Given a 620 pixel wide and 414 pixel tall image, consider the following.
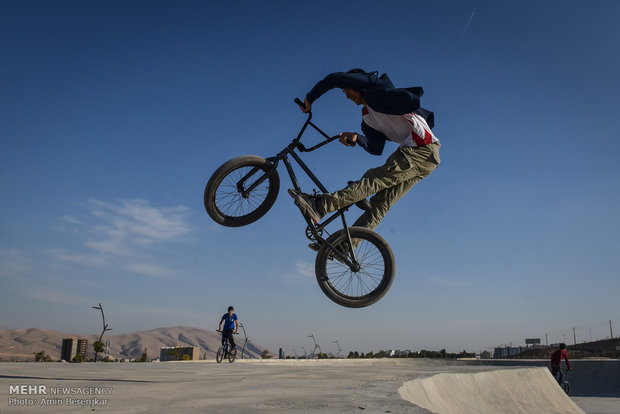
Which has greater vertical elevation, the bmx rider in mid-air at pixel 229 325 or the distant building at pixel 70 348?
the bmx rider in mid-air at pixel 229 325

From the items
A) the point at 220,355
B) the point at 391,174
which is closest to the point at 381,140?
the point at 391,174

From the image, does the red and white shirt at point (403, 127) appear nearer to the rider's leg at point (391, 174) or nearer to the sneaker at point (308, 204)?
the rider's leg at point (391, 174)

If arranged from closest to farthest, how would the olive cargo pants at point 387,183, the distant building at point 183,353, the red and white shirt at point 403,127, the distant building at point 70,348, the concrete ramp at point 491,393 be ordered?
the olive cargo pants at point 387,183 < the concrete ramp at point 491,393 < the red and white shirt at point 403,127 < the distant building at point 70,348 < the distant building at point 183,353

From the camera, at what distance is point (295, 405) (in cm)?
390

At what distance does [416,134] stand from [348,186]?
1399 millimetres

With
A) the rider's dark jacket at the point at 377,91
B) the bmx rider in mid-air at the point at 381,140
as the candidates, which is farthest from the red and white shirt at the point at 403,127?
the rider's dark jacket at the point at 377,91

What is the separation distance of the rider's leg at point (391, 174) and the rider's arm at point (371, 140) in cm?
32

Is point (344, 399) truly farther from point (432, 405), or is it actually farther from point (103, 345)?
point (103, 345)

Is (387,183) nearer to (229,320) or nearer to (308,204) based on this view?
(308,204)

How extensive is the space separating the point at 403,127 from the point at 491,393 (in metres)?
7.36

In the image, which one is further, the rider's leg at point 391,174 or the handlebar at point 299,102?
the handlebar at point 299,102

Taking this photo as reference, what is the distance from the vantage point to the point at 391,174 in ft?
23.0

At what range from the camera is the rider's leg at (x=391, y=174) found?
6.73m

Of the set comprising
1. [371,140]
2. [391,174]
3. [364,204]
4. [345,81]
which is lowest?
[364,204]
